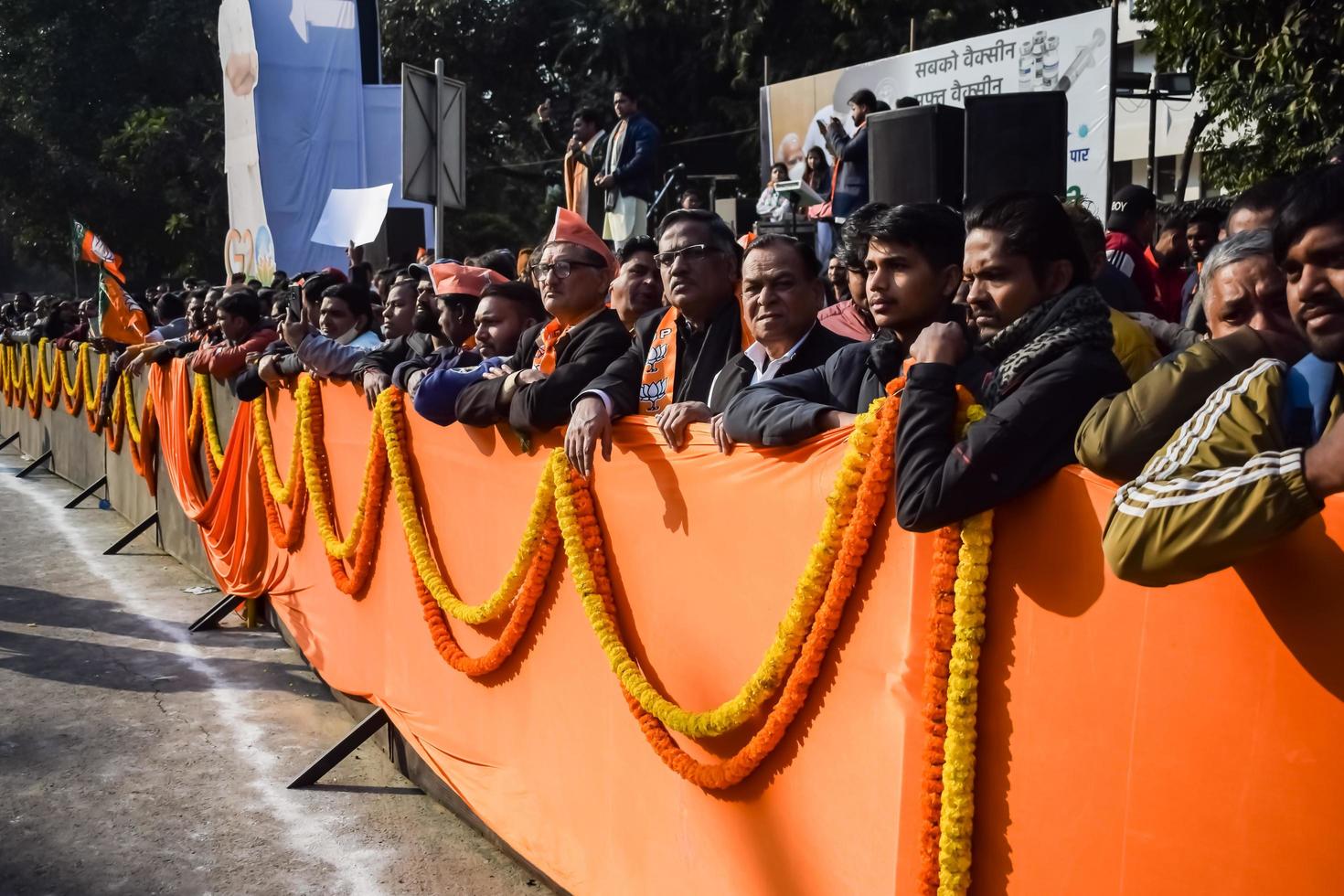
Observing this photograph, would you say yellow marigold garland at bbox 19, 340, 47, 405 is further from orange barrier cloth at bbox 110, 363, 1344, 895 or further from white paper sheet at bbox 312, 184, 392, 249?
orange barrier cloth at bbox 110, 363, 1344, 895

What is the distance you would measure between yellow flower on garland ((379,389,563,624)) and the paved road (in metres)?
0.87

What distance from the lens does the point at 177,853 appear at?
4.83 meters

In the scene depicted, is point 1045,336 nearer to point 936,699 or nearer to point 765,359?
point 936,699

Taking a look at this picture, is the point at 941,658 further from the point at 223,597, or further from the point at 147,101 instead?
the point at 147,101

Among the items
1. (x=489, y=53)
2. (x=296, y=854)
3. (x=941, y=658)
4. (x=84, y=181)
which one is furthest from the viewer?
(x=84, y=181)

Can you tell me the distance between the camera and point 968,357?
276 cm

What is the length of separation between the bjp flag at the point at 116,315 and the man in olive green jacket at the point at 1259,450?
11.7 meters

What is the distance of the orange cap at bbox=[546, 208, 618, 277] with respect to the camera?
4.83 metres

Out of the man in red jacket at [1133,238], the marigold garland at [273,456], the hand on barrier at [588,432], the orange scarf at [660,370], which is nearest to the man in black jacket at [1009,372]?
the hand on barrier at [588,432]

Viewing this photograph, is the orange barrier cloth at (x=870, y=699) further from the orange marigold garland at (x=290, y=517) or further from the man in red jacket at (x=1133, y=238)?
the man in red jacket at (x=1133, y=238)

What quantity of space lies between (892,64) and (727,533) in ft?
45.1

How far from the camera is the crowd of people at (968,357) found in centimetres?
194

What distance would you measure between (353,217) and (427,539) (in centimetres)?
512

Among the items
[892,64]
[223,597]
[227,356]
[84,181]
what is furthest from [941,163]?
[84,181]
